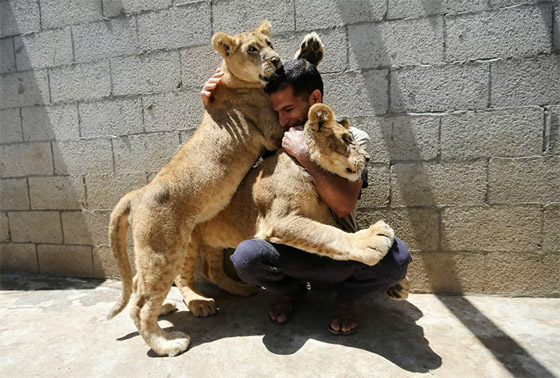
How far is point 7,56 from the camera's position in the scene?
369 cm

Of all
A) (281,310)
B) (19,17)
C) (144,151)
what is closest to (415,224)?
(281,310)

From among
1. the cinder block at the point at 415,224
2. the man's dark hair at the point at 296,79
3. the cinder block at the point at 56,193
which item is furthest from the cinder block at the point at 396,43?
the cinder block at the point at 56,193

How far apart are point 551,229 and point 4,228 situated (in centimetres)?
Result: 563

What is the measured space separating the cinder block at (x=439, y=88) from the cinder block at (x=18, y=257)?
4261 millimetres

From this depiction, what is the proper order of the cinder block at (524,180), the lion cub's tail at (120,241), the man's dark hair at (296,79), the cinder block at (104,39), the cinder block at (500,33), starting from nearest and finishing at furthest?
the man's dark hair at (296,79) → the lion cub's tail at (120,241) → the cinder block at (500,33) → the cinder block at (524,180) → the cinder block at (104,39)

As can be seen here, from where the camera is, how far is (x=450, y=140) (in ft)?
9.27

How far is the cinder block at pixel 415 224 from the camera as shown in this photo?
2936 mm

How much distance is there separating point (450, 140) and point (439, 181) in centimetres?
35

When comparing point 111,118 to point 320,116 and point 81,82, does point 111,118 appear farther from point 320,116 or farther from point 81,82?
point 320,116

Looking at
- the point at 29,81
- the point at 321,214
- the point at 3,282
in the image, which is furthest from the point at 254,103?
the point at 3,282

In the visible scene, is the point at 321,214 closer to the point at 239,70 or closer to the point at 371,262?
the point at 371,262

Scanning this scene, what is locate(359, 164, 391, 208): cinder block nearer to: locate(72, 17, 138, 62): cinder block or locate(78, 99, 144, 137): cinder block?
locate(78, 99, 144, 137): cinder block

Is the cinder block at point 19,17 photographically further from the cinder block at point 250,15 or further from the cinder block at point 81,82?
the cinder block at point 250,15

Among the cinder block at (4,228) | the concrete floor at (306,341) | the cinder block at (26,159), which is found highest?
the cinder block at (26,159)
